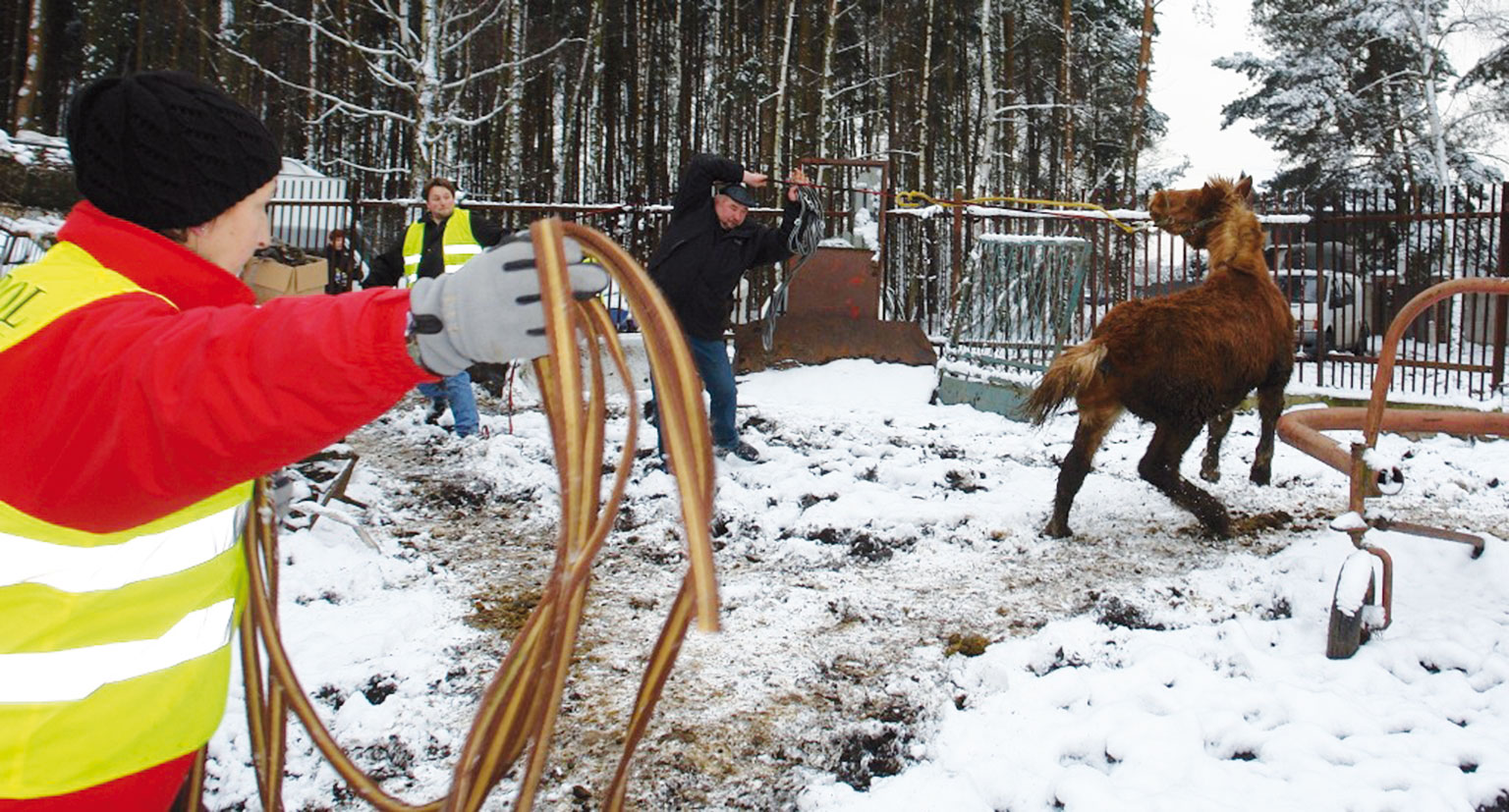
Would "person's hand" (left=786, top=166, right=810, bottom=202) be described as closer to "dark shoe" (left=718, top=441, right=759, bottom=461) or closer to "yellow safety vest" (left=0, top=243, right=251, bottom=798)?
"dark shoe" (left=718, top=441, right=759, bottom=461)

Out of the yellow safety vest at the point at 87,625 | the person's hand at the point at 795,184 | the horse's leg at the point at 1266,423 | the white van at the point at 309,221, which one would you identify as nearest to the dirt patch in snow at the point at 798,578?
the horse's leg at the point at 1266,423

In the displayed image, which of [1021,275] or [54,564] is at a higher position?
[1021,275]

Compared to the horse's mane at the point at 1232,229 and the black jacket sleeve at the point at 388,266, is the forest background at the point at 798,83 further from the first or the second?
the horse's mane at the point at 1232,229

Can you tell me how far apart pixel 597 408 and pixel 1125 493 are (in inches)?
202

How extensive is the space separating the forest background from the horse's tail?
15432mm

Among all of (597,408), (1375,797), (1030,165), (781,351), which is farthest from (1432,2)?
(597,408)

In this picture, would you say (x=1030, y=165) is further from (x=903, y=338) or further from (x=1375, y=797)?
(x=1375, y=797)

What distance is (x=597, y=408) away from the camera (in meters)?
1.32

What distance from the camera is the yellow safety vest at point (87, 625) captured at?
1.12 metres

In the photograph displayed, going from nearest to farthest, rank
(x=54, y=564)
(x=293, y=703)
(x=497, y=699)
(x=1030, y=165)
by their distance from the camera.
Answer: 1. (x=54, y=564)
2. (x=497, y=699)
3. (x=293, y=703)
4. (x=1030, y=165)

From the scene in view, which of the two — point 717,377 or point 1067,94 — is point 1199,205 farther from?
point 1067,94

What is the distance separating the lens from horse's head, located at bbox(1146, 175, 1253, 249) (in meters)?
5.57

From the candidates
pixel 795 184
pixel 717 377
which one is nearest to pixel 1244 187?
pixel 795 184

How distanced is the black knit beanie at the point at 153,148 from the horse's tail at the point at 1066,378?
395cm
